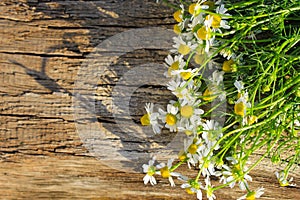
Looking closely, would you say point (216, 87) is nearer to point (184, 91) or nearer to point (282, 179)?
point (184, 91)

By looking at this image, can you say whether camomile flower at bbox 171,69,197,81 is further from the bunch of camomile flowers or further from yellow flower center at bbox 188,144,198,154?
yellow flower center at bbox 188,144,198,154

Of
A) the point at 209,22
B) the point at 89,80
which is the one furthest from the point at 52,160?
the point at 209,22

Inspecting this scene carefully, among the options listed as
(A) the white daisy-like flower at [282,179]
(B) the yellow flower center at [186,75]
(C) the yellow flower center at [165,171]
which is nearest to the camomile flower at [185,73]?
(B) the yellow flower center at [186,75]

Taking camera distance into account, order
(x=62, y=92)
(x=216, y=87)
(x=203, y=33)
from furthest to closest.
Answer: (x=62, y=92) → (x=216, y=87) → (x=203, y=33)

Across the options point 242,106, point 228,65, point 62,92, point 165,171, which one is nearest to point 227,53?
point 228,65

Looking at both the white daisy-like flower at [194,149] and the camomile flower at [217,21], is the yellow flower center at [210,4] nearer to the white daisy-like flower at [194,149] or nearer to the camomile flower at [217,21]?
the camomile flower at [217,21]

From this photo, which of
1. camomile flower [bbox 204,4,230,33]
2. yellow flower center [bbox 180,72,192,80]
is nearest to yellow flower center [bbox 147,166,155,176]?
yellow flower center [bbox 180,72,192,80]
